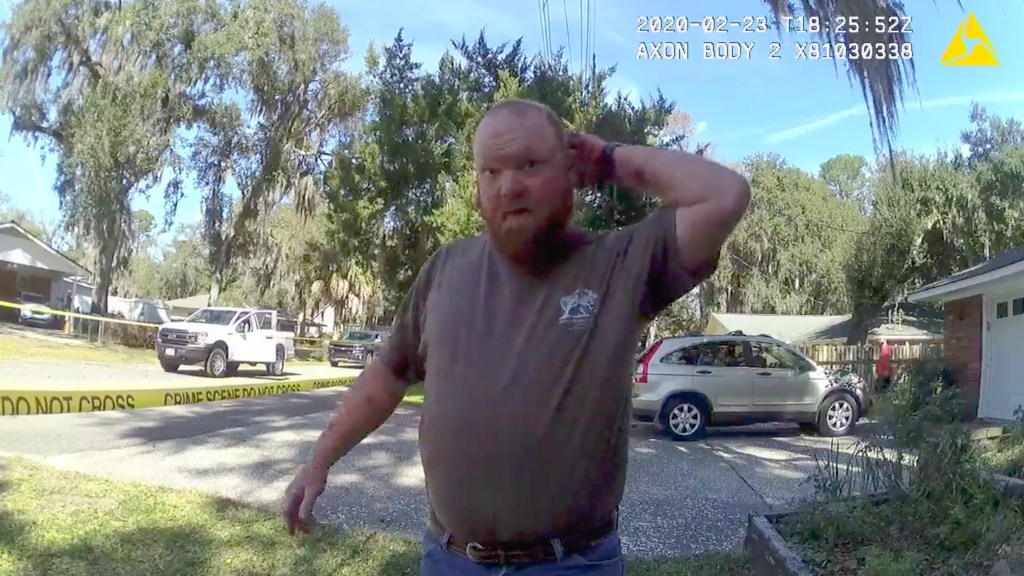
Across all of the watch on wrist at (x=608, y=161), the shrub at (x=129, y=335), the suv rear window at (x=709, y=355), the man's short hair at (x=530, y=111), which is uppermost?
the man's short hair at (x=530, y=111)

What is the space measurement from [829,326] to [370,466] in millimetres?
26758

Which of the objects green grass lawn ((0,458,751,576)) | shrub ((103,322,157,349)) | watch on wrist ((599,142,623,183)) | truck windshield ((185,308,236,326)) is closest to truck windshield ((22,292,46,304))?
shrub ((103,322,157,349))

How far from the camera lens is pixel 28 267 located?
111 ft

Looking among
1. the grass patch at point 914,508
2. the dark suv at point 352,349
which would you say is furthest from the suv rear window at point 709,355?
the dark suv at point 352,349

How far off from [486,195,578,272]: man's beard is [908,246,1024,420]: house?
12721mm

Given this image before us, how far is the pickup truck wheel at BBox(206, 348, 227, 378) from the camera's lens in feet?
63.8

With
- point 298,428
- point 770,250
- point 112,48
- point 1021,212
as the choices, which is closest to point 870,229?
point 1021,212

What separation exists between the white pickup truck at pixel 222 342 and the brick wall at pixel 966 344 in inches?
598

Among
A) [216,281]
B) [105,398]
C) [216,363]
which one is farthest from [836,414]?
[216,281]

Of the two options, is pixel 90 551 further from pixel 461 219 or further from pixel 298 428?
pixel 461 219

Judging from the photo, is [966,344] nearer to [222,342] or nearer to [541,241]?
[222,342]

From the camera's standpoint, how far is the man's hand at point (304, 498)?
7.59ft

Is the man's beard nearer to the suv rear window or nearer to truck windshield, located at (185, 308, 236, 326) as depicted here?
the suv rear window

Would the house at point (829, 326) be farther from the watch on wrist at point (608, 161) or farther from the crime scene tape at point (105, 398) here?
the watch on wrist at point (608, 161)
